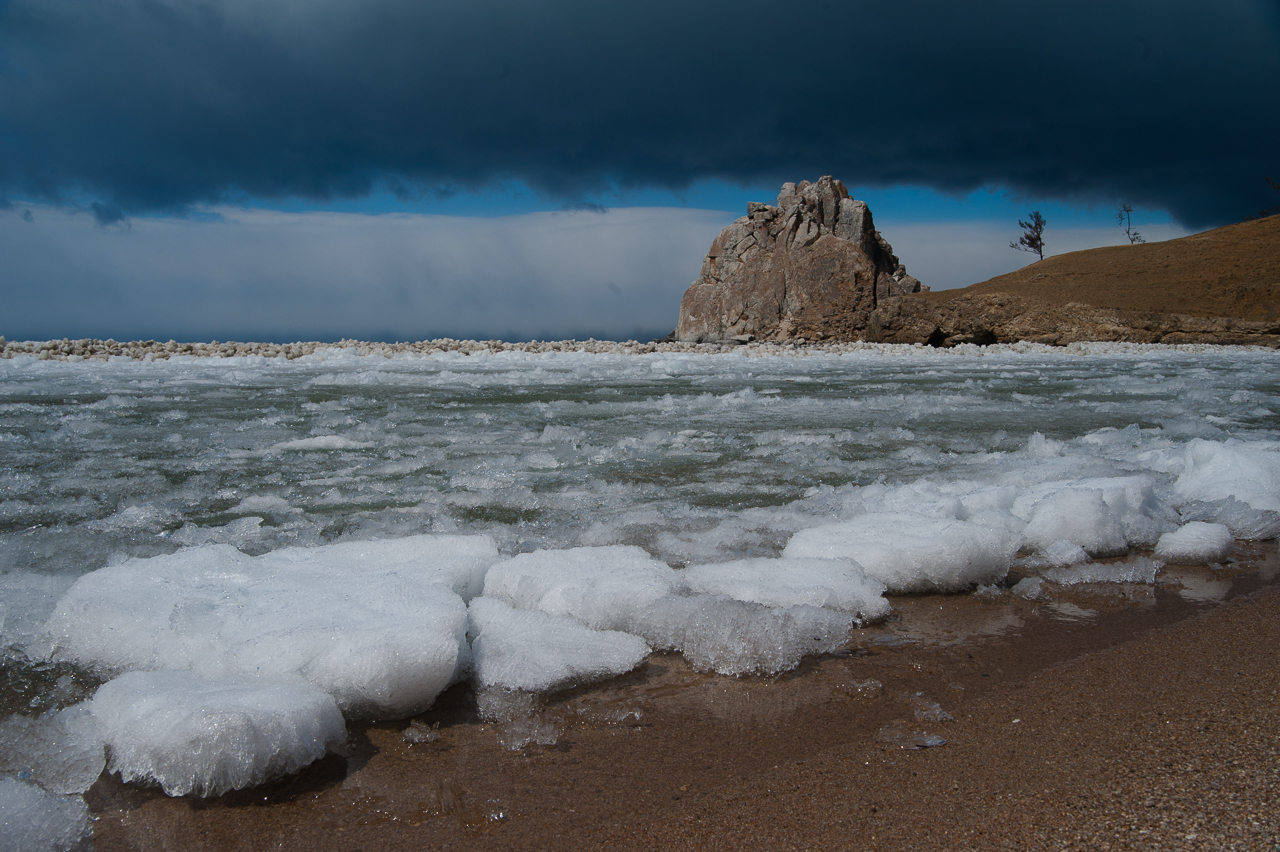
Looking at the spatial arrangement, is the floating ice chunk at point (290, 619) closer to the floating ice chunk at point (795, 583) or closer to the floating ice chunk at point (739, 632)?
the floating ice chunk at point (739, 632)

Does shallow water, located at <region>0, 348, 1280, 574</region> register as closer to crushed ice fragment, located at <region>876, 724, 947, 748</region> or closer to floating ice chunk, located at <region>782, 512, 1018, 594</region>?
floating ice chunk, located at <region>782, 512, 1018, 594</region>

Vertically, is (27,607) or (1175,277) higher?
(1175,277)

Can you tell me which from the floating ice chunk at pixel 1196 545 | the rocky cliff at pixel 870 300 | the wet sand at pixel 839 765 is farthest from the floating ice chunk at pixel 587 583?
the rocky cliff at pixel 870 300

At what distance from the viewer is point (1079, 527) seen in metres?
2.44

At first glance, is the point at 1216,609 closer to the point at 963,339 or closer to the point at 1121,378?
the point at 1121,378

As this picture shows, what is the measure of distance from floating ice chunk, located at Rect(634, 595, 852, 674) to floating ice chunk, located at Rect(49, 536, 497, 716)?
19.6 inches

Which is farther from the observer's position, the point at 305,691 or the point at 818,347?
the point at 818,347

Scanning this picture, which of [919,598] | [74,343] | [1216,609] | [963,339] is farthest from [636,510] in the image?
[963,339]

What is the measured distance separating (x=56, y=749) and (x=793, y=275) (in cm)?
2395

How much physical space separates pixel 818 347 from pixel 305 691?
20.2 metres

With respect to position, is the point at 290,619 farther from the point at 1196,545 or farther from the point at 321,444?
the point at 321,444

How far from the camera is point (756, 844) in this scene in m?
1.04

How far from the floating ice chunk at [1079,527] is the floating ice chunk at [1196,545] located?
0.12 metres

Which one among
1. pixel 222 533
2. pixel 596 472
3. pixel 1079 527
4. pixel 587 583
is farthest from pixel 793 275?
pixel 587 583
